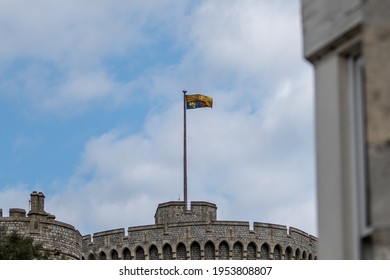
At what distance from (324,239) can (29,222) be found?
39935mm

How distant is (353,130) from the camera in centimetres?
558

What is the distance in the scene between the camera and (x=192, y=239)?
51812 millimetres

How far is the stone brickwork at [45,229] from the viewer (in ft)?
145

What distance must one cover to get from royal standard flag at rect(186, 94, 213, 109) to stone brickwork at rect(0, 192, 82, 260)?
15.0 metres

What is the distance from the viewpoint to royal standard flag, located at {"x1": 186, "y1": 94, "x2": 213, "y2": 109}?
194 ft

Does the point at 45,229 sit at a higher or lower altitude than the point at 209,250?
lower

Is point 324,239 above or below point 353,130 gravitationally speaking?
below

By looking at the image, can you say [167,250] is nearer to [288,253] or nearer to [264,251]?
[264,251]

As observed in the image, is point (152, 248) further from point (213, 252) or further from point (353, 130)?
point (353, 130)

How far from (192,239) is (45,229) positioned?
29.9 ft

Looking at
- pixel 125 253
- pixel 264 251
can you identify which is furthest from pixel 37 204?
pixel 264 251

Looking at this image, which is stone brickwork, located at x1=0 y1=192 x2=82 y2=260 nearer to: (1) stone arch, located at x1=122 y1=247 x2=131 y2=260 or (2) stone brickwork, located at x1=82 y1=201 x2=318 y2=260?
(2) stone brickwork, located at x1=82 y1=201 x2=318 y2=260
